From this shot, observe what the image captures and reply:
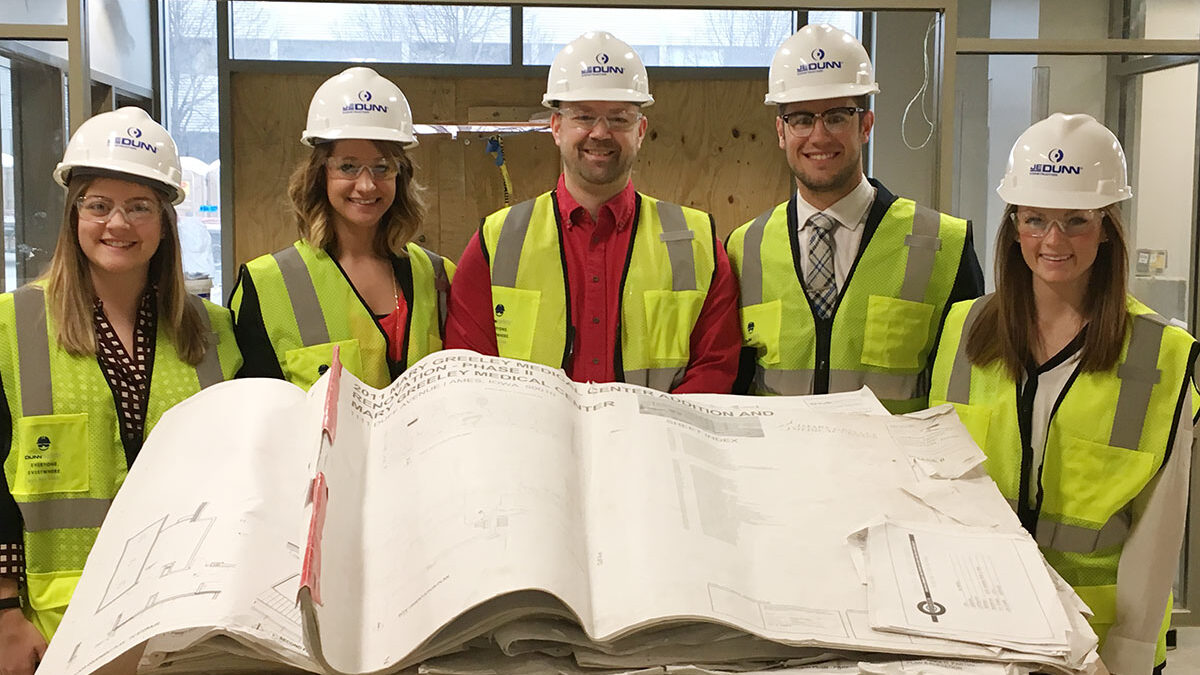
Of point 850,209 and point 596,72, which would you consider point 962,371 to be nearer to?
point 850,209

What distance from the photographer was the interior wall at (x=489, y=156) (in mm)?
5230

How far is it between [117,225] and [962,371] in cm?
168

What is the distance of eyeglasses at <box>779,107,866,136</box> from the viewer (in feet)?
7.63

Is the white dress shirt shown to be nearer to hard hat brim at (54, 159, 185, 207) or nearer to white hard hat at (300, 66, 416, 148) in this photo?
white hard hat at (300, 66, 416, 148)

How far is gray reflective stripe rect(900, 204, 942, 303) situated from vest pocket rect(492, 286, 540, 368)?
90 centimetres

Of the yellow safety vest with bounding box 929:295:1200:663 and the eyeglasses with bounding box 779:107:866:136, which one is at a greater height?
the eyeglasses with bounding box 779:107:866:136

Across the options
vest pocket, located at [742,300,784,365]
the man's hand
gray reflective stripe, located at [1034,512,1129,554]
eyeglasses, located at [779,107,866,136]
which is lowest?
the man's hand

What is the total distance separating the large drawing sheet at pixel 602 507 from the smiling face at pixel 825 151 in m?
1.24

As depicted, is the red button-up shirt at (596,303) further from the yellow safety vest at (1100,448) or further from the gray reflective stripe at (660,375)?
the yellow safety vest at (1100,448)

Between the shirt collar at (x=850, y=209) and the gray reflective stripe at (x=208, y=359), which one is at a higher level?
the shirt collar at (x=850, y=209)

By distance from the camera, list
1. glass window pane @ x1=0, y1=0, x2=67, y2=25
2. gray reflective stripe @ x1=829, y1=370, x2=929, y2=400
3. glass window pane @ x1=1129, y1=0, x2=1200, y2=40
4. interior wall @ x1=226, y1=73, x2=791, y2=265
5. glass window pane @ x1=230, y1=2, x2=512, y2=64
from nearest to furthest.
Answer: gray reflective stripe @ x1=829, y1=370, x2=929, y2=400, glass window pane @ x1=1129, y1=0, x2=1200, y2=40, glass window pane @ x1=0, y1=0, x2=67, y2=25, interior wall @ x1=226, y1=73, x2=791, y2=265, glass window pane @ x1=230, y1=2, x2=512, y2=64

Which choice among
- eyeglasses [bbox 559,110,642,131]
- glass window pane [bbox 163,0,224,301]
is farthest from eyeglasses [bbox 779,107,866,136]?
glass window pane [bbox 163,0,224,301]

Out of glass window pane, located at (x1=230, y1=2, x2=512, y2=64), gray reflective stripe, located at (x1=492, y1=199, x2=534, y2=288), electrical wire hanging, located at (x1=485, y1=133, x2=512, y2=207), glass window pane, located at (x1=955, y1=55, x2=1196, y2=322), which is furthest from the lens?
glass window pane, located at (x1=230, y1=2, x2=512, y2=64)

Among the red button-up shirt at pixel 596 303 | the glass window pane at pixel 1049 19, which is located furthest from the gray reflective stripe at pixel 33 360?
the glass window pane at pixel 1049 19
